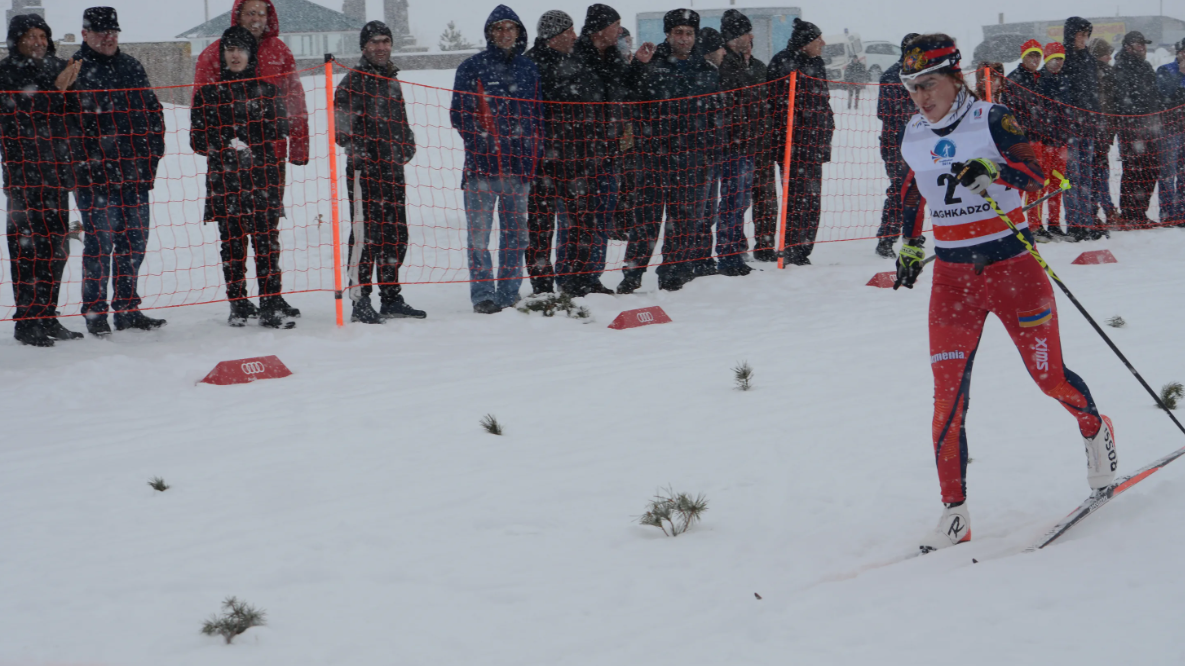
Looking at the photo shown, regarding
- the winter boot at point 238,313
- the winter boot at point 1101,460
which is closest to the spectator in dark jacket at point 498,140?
the winter boot at point 238,313

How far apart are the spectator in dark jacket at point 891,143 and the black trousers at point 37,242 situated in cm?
771

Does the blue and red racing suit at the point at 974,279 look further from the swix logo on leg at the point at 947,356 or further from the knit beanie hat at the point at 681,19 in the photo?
the knit beanie hat at the point at 681,19

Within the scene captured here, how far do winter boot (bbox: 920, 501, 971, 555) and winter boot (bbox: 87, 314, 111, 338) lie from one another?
5802mm

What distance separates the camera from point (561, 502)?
423cm

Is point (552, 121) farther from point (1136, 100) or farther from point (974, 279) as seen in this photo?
point (1136, 100)

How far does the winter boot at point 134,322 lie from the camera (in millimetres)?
7039

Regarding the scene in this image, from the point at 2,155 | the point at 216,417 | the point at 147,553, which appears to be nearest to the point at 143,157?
the point at 2,155

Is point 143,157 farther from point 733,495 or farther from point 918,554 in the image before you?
point 918,554

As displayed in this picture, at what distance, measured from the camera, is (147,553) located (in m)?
3.68

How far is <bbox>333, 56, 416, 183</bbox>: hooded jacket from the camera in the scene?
720 cm

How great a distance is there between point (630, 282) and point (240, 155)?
352 centimetres

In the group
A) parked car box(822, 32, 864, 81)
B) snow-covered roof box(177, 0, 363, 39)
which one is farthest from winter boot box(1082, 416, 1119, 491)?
snow-covered roof box(177, 0, 363, 39)

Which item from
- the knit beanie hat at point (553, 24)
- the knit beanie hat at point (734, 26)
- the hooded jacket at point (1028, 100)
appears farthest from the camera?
the hooded jacket at point (1028, 100)

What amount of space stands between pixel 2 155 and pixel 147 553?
4042 millimetres
